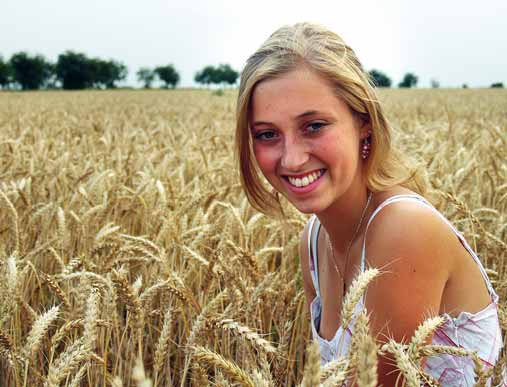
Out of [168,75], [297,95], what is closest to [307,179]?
[297,95]

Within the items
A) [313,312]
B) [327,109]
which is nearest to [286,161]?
[327,109]

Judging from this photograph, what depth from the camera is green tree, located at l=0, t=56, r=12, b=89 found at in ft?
205

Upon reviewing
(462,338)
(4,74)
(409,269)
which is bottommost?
(462,338)

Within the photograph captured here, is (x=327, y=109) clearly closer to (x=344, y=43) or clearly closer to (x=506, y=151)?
(x=344, y=43)

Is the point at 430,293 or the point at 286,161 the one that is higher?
the point at 286,161

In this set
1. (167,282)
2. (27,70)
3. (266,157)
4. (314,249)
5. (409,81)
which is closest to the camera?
(167,282)

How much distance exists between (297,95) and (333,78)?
131 millimetres

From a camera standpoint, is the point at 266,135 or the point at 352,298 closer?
the point at 352,298

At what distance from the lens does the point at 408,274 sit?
1373mm

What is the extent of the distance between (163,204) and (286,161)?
1.04m

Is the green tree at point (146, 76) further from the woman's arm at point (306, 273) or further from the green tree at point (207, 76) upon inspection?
the woman's arm at point (306, 273)

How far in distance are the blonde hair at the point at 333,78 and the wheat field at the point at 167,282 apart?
0.20 meters

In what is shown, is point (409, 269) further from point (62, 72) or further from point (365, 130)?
point (62, 72)

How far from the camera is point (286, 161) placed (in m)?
1.50
